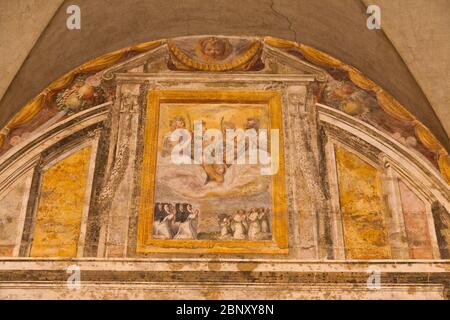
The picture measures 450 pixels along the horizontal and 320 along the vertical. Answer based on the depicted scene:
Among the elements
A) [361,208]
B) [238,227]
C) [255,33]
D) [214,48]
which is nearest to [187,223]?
[238,227]

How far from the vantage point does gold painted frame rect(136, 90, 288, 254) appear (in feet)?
27.6

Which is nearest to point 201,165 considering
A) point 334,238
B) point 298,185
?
point 298,185

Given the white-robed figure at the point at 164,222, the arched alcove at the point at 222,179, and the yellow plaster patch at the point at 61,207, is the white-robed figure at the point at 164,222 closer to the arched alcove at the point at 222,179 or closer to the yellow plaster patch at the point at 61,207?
the arched alcove at the point at 222,179

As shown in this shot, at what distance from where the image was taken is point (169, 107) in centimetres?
952

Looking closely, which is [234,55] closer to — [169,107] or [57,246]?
[169,107]

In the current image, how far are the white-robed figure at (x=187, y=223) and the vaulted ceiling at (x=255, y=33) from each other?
7.67 ft

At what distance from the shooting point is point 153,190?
29.1 feet

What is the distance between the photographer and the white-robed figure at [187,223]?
27.9 feet

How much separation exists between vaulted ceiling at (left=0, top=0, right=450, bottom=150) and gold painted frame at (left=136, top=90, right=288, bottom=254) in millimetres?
857

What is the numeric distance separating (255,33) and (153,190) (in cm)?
242

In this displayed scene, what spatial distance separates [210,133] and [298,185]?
1.18 meters

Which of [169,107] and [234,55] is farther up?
[234,55]
